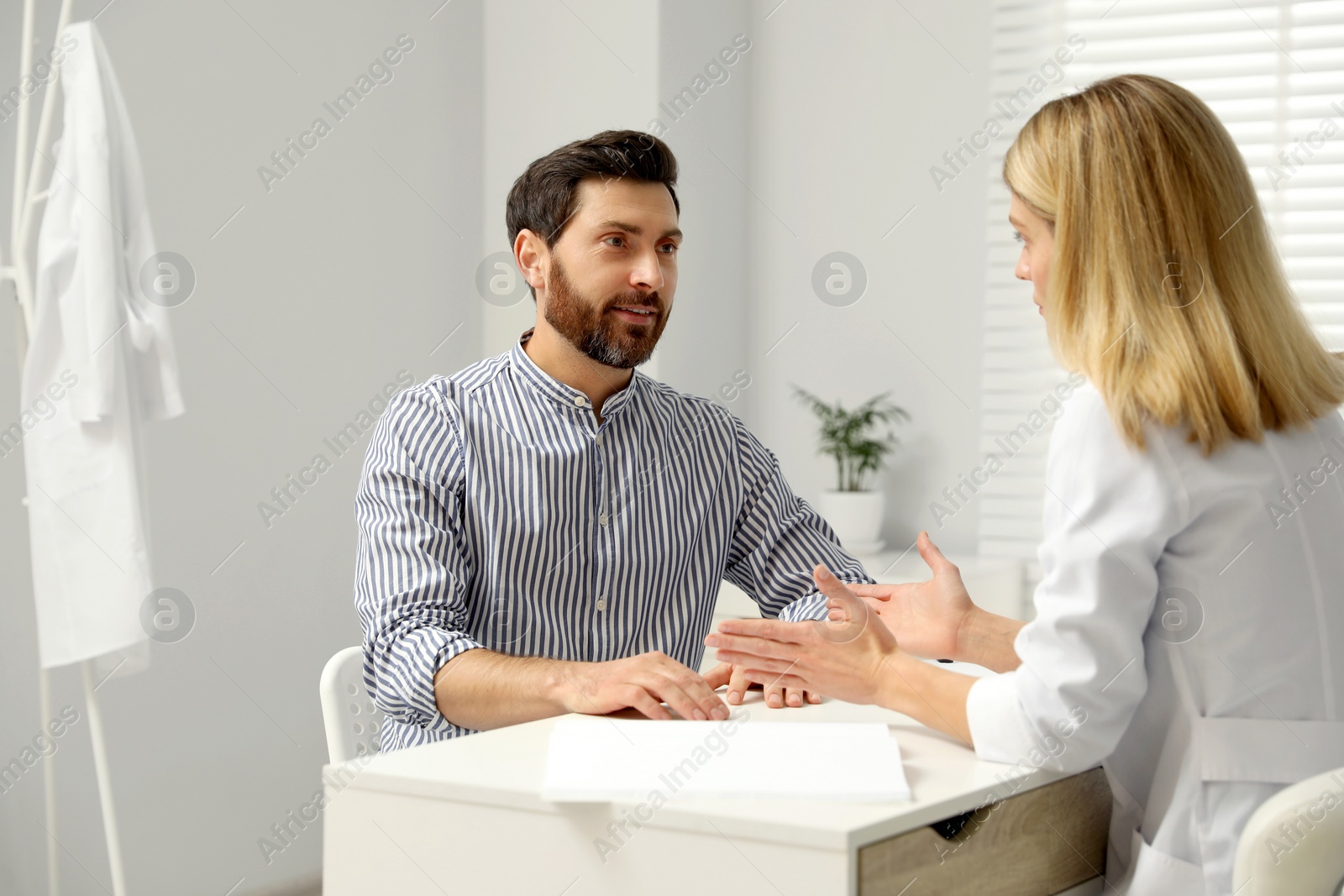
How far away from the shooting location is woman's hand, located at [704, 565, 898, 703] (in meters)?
1.44

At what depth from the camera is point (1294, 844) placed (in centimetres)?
110

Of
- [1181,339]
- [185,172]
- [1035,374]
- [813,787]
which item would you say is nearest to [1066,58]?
[1035,374]

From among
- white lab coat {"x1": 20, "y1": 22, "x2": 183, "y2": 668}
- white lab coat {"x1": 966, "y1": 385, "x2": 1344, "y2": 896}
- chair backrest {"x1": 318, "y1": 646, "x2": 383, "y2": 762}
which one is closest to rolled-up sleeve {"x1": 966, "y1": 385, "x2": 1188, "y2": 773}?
white lab coat {"x1": 966, "y1": 385, "x2": 1344, "y2": 896}

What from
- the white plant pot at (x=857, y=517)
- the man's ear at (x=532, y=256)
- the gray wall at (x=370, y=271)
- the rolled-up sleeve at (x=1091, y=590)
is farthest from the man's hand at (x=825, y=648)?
the white plant pot at (x=857, y=517)

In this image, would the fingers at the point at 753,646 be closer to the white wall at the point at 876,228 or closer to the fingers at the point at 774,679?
the fingers at the point at 774,679

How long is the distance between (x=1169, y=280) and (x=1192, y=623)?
340mm

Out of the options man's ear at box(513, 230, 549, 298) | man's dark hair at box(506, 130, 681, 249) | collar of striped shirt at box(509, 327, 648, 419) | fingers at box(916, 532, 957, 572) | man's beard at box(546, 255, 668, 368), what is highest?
man's dark hair at box(506, 130, 681, 249)

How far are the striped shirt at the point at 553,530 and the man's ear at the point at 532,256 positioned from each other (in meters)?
0.16

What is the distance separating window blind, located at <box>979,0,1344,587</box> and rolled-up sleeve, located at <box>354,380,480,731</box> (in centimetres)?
206

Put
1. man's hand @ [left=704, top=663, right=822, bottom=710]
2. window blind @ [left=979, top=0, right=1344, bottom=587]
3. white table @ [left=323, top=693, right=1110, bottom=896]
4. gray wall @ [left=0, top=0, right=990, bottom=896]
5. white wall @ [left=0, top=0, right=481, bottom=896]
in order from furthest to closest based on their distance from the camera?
window blind @ [left=979, top=0, right=1344, bottom=587] < gray wall @ [left=0, top=0, right=990, bottom=896] < white wall @ [left=0, top=0, right=481, bottom=896] < man's hand @ [left=704, top=663, right=822, bottom=710] < white table @ [left=323, top=693, right=1110, bottom=896]

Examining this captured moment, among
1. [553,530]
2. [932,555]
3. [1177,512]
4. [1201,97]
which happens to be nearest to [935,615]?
[932,555]

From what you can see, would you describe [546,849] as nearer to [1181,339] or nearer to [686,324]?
[1181,339]

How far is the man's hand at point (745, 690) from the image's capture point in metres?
1.56

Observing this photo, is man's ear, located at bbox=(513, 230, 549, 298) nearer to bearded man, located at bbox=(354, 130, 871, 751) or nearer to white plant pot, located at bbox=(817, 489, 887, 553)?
bearded man, located at bbox=(354, 130, 871, 751)
